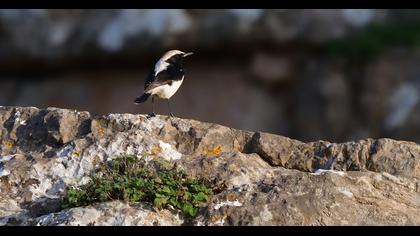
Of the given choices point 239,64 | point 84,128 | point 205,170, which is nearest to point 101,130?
point 84,128

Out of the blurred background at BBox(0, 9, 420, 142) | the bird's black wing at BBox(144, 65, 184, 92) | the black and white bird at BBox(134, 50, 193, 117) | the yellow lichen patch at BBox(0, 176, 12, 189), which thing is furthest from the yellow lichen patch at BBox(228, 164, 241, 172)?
the blurred background at BBox(0, 9, 420, 142)

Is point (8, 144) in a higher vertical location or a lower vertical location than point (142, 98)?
lower

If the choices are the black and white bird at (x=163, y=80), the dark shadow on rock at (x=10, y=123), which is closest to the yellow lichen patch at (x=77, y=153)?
the dark shadow on rock at (x=10, y=123)

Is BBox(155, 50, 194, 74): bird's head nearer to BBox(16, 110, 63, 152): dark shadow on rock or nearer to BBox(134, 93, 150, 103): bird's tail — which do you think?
BBox(134, 93, 150, 103): bird's tail

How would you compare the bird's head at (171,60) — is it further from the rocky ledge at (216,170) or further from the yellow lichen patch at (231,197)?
the yellow lichen patch at (231,197)

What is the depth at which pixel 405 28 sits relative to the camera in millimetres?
18203

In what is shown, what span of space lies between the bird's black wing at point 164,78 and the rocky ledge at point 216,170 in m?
3.12

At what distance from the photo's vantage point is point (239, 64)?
59.7 ft

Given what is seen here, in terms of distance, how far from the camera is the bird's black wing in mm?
10688

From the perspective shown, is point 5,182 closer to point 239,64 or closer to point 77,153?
point 77,153

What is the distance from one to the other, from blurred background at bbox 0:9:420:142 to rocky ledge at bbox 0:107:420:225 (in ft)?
31.7

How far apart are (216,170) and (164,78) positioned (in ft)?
13.9

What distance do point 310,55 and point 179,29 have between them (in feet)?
7.83

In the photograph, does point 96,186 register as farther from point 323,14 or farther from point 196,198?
point 323,14
